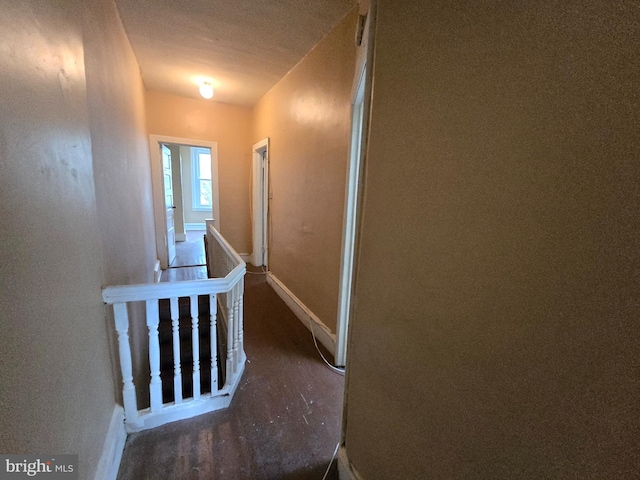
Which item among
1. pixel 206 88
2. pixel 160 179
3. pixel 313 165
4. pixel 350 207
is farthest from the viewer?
pixel 160 179

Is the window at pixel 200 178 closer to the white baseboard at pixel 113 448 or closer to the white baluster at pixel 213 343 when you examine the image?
the white baluster at pixel 213 343

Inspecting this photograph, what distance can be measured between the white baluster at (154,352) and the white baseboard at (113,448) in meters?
0.15

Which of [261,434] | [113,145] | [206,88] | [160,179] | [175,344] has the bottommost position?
[261,434]

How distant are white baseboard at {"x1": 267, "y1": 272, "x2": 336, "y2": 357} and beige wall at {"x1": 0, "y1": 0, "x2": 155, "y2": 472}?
1412mm

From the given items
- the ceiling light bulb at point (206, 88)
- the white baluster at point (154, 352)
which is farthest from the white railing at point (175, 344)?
the ceiling light bulb at point (206, 88)

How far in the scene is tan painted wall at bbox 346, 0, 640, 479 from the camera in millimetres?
381

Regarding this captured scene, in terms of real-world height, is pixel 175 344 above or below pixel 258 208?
below

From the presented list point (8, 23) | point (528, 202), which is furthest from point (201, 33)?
point (528, 202)

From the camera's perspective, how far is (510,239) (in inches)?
20.2

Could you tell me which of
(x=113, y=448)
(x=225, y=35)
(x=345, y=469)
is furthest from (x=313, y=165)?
(x=113, y=448)

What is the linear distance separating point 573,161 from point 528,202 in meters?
0.09

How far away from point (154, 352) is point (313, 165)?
186 centimetres

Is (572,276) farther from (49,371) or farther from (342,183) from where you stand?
(342,183)

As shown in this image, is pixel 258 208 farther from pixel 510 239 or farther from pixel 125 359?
pixel 510 239
